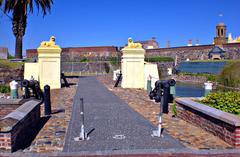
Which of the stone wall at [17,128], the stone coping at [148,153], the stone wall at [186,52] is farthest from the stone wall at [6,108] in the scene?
the stone wall at [186,52]

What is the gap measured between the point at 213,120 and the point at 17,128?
152 inches

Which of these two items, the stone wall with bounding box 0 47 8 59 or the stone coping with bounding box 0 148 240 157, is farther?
the stone wall with bounding box 0 47 8 59

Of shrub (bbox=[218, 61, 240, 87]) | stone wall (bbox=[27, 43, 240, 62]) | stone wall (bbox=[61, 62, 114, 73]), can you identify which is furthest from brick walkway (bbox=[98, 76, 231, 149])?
stone wall (bbox=[27, 43, 240, 62])

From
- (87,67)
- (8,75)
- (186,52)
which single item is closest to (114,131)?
(8,75)

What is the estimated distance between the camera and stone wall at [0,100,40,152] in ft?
18.4

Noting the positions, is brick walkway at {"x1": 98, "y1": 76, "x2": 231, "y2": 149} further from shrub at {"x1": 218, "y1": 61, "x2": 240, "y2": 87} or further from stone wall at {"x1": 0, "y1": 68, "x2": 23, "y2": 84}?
stone wall at {"x1": 0, "y1": 68, "x2": 23, "y2": 84}

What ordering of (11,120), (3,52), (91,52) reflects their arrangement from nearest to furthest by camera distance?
(11,120)
(3,52)
(91,52)

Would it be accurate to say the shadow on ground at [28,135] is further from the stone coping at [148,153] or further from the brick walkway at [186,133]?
the brick walkway at [186,133]

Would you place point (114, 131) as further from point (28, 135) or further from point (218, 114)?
point (218, 114)

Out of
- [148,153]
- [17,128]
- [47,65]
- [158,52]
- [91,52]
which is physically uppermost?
[158,52]

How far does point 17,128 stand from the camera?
6066 millimetres

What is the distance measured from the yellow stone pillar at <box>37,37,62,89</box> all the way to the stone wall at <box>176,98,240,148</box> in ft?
32.6

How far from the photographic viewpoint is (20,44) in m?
24.9

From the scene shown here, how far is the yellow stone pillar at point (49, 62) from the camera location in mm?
17295
